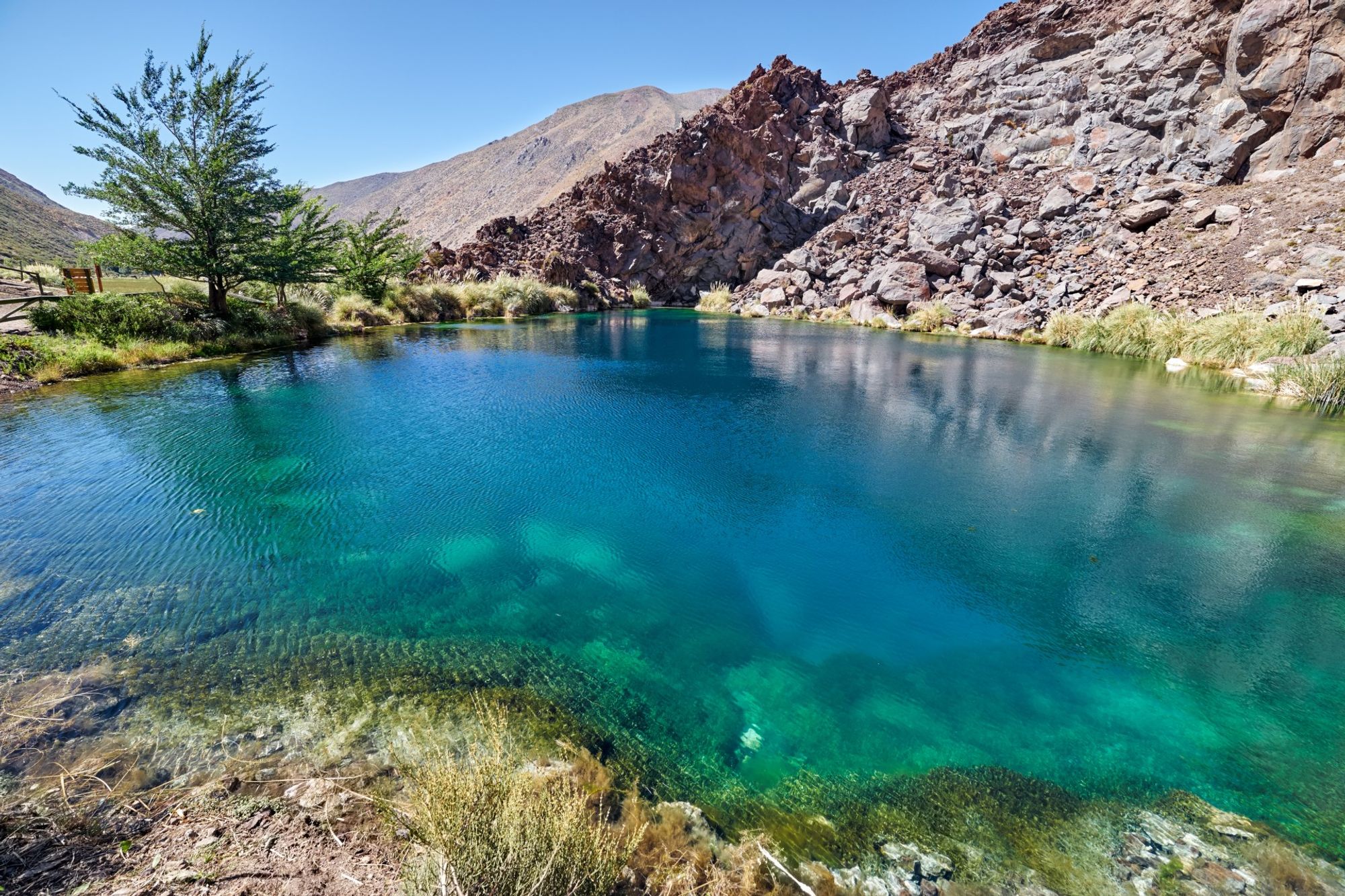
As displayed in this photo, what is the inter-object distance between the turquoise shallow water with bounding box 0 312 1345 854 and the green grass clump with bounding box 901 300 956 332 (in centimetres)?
1830

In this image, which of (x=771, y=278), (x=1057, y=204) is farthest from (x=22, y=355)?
(x=1057, y=204)

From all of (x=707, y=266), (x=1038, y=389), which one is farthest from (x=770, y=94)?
(x=1038, y=389)

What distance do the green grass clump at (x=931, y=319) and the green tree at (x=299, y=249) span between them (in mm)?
28741

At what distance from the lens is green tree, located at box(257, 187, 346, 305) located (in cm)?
1841

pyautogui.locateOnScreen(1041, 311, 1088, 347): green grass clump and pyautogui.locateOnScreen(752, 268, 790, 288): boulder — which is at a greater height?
pyautogui.locateOnScreen(752, 268, 790, 288): boulder

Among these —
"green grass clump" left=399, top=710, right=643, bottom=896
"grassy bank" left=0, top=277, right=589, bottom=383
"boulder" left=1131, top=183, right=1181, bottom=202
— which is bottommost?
"green grass clump" left=399, top=710, right=643, bottom=896

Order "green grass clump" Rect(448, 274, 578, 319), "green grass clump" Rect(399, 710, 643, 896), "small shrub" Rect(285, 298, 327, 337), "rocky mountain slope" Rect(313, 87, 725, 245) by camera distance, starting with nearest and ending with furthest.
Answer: "green grass clump" Rect(399, 710, 643, 896)
"small shrub" Rect(285, 298, 327, 337)
"green grass clump" Rect(448, 274, 578, 319)
"rocky mountain slope" Rect(313, 87, 725, 245)

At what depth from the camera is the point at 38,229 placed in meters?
43.1

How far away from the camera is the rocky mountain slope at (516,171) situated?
278 feet

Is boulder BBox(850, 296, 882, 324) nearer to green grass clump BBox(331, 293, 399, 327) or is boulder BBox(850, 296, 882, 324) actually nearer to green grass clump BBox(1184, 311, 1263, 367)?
green grass clump BBox(1184, 311, 1263, 367)

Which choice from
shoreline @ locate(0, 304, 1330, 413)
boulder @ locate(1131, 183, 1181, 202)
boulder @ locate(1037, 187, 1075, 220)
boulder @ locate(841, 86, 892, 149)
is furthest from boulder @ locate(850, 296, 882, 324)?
boulder @ locate(841, 86, 892, 149)

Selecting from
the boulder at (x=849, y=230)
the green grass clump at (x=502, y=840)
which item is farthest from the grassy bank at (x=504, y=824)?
the boulder at (x=849, y=230)

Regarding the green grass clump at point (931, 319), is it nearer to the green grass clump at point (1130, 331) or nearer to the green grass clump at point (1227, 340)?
the green grass clump at point (1130, 331)

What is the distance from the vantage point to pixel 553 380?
54.2 ft
